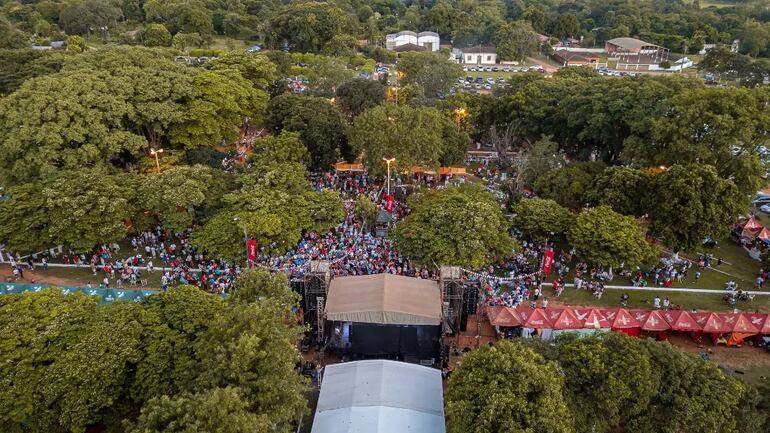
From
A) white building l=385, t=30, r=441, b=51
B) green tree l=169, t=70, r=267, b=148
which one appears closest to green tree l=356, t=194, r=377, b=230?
green tree l=169, t=70, r=267, b=148

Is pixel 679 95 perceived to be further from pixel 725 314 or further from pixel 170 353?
pixel 170 353

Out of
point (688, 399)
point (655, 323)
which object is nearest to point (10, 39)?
point (655, 323)

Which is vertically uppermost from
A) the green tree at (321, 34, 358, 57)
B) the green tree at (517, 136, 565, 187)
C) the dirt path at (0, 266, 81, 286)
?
the green tree at (321, 34, 358, 57)

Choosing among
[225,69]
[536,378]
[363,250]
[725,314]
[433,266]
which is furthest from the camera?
[225,69]

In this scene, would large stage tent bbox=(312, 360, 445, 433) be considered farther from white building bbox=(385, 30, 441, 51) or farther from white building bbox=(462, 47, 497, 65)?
white building bbox=(385, 30, 441, 51)

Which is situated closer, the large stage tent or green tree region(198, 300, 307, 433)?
green tree region(198, 300, 307, 433)

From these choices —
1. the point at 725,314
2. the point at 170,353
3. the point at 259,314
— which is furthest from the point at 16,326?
the point at 725,314

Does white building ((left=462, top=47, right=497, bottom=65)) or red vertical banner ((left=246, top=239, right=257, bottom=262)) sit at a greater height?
white building ((left=462, top=47, right=497, bottom=65))
